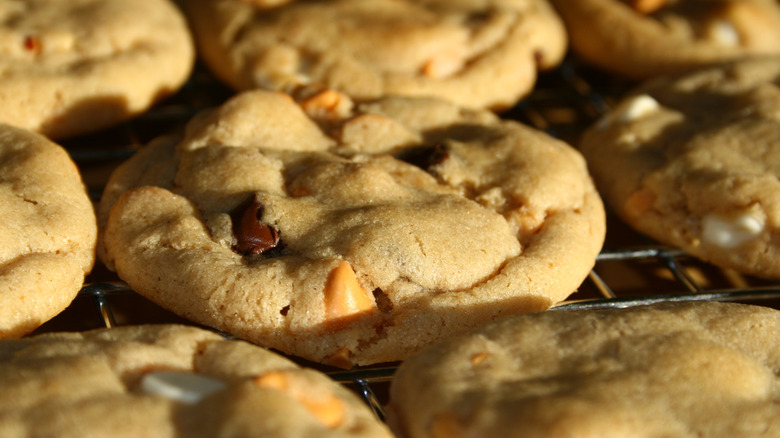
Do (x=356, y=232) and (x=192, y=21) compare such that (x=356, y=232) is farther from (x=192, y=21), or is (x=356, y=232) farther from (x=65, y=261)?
(x=192, y=21)

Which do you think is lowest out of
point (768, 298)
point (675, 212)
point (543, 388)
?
point (768, 298)

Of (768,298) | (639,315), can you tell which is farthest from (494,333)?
(768,298)

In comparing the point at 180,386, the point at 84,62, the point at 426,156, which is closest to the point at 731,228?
the point at 426,156

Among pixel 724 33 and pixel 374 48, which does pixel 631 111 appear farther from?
pixel 374 48

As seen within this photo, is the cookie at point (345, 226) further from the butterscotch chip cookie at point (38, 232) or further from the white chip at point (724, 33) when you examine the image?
the white chip at point (724, 33)

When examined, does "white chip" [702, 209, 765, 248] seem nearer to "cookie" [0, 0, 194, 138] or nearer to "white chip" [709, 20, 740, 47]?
"white chip" [709, 20, 740, 47]

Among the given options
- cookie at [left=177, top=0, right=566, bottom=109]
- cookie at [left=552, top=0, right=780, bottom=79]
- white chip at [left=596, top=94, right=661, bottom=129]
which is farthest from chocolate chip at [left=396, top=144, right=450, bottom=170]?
cookie at [left=552, top=0, right=780, bottom=79]
